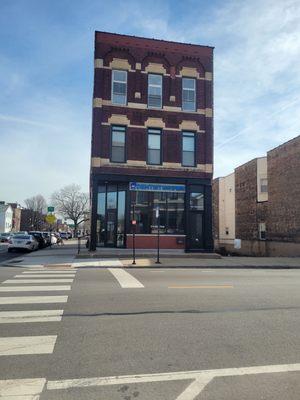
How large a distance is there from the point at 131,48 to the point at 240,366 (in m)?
23.9

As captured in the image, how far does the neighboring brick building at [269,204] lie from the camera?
30.5 metres

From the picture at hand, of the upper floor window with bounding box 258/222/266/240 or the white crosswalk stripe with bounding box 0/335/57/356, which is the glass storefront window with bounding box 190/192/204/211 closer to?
the upper floor window with bounding box 258/222/266/240

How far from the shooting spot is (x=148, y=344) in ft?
20.5

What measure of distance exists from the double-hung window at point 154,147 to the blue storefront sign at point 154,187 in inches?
55.5

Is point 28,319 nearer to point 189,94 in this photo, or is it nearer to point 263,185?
point 189,94

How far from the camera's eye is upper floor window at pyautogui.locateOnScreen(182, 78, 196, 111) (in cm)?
2697

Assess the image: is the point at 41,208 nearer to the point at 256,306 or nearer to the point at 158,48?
the point at 158,48

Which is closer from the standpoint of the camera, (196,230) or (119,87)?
(119,87)

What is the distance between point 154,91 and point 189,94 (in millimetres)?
2302

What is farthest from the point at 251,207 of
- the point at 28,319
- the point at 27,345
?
the point at 27,345

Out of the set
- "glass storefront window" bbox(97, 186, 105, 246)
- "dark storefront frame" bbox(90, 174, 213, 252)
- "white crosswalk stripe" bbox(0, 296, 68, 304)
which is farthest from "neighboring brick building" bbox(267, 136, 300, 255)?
"white crosswalk stripe" bbox(0, 296, 68, 304)

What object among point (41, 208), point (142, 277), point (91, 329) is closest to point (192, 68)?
point (142, 277)

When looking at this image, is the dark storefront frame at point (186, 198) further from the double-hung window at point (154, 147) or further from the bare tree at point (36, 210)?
the bare tree at point (36, 210)

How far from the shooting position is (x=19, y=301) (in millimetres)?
9305
